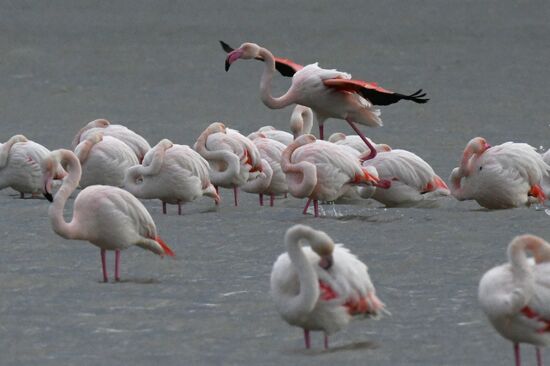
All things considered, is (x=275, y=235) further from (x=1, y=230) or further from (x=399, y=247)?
(x=1, y=230)

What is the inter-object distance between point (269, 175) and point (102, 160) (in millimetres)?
1149

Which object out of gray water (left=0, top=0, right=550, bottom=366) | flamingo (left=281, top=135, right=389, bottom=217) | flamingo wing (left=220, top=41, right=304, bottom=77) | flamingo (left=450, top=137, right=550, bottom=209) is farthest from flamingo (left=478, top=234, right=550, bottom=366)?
flamingo wing (left=220, top=41, right=304, bottom=77)

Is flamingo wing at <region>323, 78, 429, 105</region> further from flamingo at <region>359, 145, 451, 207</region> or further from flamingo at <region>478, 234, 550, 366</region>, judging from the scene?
flamingo at <region>478, 234, 550, 366</region>

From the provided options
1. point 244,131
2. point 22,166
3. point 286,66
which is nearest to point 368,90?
point 286,66

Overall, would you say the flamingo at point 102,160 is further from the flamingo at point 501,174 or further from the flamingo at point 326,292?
the flamingo at point 326,292

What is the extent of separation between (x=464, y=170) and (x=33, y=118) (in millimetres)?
7602

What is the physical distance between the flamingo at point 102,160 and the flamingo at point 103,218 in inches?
99.9

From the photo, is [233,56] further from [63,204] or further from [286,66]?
[63,204]

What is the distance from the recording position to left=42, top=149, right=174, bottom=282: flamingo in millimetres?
6836

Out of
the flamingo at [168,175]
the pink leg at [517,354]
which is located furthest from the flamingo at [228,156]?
the pink leg at [517,354]

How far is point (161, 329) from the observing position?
5.92m

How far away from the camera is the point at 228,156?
9.66 meters

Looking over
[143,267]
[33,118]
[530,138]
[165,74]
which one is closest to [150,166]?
[143,267]

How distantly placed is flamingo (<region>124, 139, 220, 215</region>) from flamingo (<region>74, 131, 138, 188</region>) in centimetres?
49
